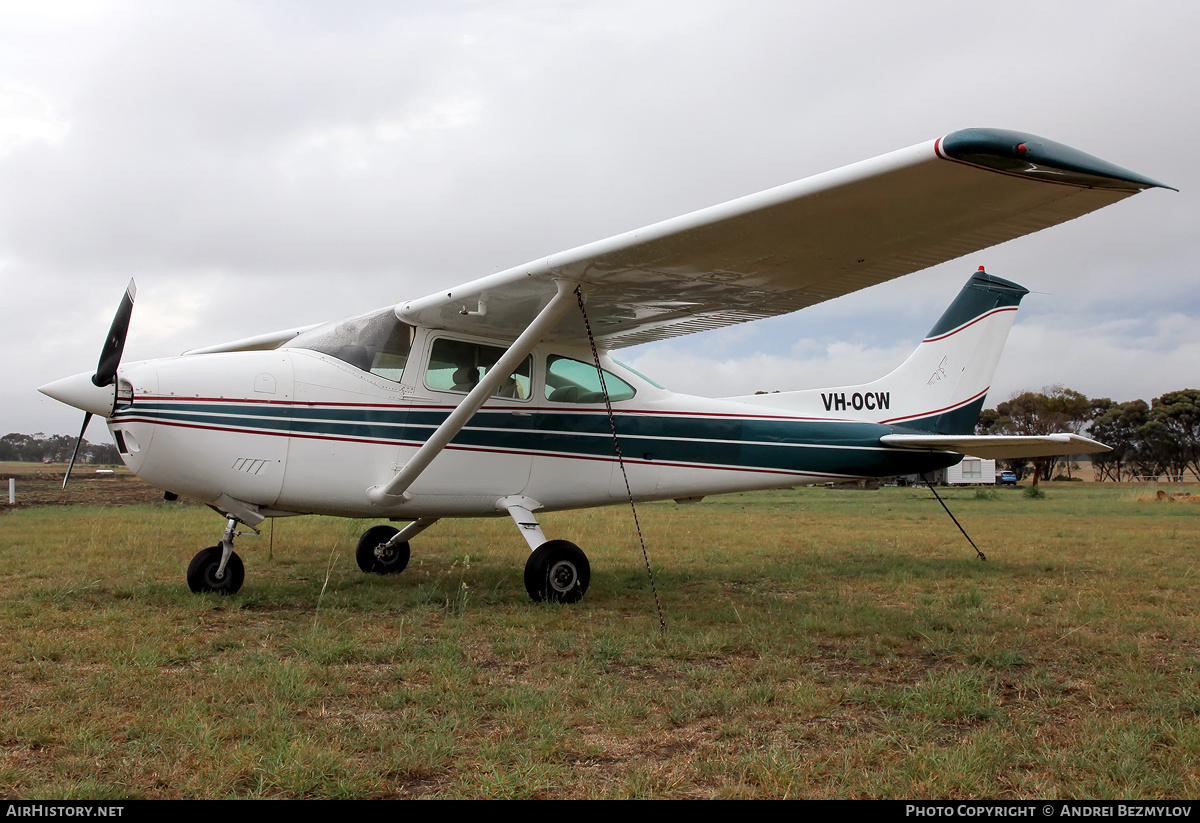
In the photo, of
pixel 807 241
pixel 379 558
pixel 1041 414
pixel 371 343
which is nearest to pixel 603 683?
pixel 807 241

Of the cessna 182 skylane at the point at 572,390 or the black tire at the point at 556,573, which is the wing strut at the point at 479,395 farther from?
the black tire at the point at 556,573

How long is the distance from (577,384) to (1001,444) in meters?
4.27

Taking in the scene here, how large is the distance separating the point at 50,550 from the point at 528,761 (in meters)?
8.73

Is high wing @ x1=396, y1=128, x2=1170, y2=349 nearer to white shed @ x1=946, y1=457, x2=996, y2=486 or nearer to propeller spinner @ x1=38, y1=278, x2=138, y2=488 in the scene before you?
propeller spinner @ x1=38, y1=278, x2=138, y2=488

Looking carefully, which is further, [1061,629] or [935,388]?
[935,388]

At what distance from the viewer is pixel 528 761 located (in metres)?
2.88

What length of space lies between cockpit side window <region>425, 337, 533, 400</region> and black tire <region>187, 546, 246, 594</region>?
215 cm

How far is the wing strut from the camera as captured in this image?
5684 mm

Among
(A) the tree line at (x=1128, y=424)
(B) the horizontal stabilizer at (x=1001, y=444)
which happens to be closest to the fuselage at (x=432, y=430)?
(B) the horizontal stabilizer at (x=1001, y=444)

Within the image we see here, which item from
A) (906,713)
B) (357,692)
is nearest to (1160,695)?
(906,713)

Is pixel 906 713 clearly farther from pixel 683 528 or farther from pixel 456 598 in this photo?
pixel 683 528

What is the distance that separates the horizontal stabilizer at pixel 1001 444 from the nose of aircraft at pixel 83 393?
700 cm

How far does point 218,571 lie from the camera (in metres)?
6.23

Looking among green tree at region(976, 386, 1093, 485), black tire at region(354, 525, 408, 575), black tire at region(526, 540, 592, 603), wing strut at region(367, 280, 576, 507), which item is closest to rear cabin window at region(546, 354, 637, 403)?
wing strut at region(367, 280, 576, 507)
